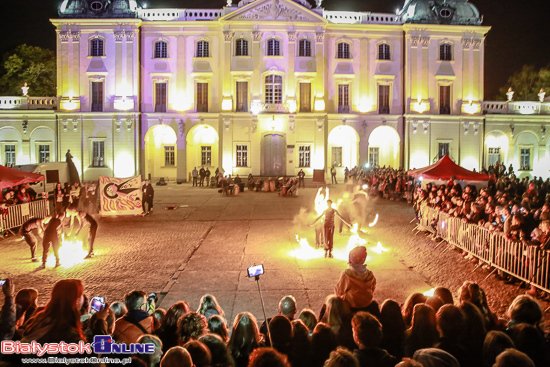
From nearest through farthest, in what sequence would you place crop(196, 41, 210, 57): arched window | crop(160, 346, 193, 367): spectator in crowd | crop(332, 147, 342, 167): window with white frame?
1. crop(160, 346, 193, 367): spectator in crowd
2. crop(196, 41, 210, 57): arched window
3. crop(332, 147, 342, 167): window with white frame

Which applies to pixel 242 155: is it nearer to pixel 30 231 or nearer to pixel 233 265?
pixel 30 231

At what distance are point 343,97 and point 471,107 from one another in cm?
1143

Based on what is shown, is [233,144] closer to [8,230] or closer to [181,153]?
[181,153]

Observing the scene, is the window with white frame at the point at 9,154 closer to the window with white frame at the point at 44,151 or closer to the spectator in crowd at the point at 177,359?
the window with white frame at the point at 44,151

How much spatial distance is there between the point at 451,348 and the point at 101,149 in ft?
121

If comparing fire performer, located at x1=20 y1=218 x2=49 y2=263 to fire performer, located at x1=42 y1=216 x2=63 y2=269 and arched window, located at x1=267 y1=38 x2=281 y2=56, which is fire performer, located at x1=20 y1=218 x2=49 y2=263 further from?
arched window, located at x1=267 y1=38 x2=281 y2=56

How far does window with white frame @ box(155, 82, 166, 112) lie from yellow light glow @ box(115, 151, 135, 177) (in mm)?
4883

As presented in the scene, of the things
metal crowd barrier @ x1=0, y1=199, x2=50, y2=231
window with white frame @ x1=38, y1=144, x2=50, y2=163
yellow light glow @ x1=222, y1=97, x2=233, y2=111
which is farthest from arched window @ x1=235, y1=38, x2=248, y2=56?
metal crowd barrier @ x1=0, y1=199, x2=50, y2=231

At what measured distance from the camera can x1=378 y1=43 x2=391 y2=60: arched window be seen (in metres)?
37.2

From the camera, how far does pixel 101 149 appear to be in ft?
120

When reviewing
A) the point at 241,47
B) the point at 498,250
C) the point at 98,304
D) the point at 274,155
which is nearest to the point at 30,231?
the point at 98,304

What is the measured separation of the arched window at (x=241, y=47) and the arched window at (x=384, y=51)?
11.9m

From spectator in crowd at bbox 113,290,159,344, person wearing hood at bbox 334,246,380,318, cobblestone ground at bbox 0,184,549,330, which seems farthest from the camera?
cobblestone ground at bbox 0,184,549,330

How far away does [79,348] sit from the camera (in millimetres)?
3600
